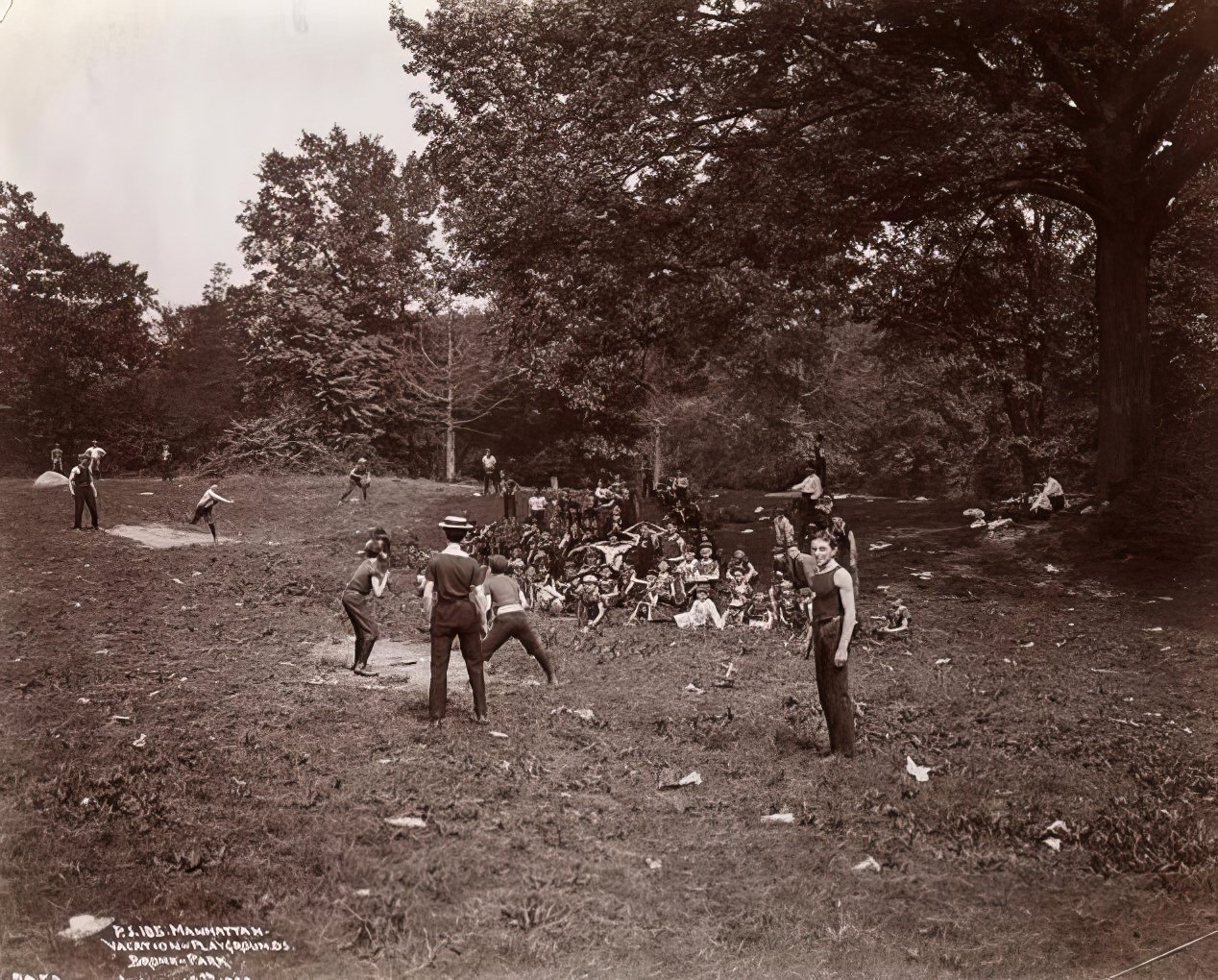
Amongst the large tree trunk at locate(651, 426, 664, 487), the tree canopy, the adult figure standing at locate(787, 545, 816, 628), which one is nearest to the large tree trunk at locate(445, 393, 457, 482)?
the tree canopy

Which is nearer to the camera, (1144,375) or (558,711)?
(558,711)

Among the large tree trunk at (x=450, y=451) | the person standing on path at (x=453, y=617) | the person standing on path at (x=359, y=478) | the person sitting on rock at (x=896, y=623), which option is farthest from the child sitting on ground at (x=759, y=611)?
the large tree trunk at (x=450, y=451)

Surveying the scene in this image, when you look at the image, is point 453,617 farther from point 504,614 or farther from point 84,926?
point 84,926

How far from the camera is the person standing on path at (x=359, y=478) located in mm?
10789

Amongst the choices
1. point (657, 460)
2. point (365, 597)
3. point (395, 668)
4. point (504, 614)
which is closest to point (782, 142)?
point (504, 614)

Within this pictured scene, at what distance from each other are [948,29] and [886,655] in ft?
29.5

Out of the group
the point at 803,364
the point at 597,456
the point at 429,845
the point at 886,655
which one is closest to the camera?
the point at 429,845

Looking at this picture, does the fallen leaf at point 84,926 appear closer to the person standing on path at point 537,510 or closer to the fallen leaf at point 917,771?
the fallen leaf at point 917,771

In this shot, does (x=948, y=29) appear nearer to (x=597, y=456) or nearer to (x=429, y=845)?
(x=429, y=845)

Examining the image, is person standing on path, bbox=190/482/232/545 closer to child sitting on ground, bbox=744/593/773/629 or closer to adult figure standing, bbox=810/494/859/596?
adult figure standing, bbox=810/494/859/596

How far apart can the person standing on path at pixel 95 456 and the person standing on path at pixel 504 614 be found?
14.0ft

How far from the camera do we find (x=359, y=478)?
35.8 feet

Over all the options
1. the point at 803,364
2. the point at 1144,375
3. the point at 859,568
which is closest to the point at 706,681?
the point at 859,568

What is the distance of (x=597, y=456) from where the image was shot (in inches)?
1074
